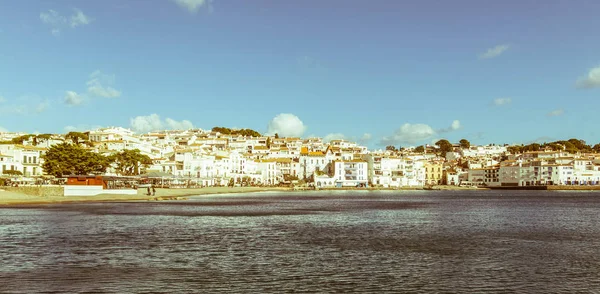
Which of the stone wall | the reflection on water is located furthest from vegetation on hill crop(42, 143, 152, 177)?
the reflection on water

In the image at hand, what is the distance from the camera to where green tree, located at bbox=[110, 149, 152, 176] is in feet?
379

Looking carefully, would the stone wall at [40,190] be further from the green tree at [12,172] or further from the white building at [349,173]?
the white building at [349,173]

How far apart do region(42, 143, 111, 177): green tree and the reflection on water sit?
1871 inches

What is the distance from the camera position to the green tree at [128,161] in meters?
115

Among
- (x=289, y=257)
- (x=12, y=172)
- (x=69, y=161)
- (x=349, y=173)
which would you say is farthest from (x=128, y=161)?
(x=289, y=257)

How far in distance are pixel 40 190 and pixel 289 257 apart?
54599 millimetres

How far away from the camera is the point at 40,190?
69.4 m

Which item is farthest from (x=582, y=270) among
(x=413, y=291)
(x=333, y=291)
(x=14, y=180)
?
(x=14, y=180)

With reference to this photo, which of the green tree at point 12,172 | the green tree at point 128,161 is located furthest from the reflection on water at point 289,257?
the green tree at point 128,161

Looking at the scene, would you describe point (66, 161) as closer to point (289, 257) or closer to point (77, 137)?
point (77, 137)

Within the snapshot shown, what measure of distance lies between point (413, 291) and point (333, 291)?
2.35 metres

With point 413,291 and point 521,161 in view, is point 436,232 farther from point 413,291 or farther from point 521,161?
point 521,161

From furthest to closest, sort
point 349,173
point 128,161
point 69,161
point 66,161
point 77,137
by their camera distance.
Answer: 1. point 349,173
2. point 77,137
3. point 128,161
4. point 69,161
5. point 66,161

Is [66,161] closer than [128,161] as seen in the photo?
Yes
